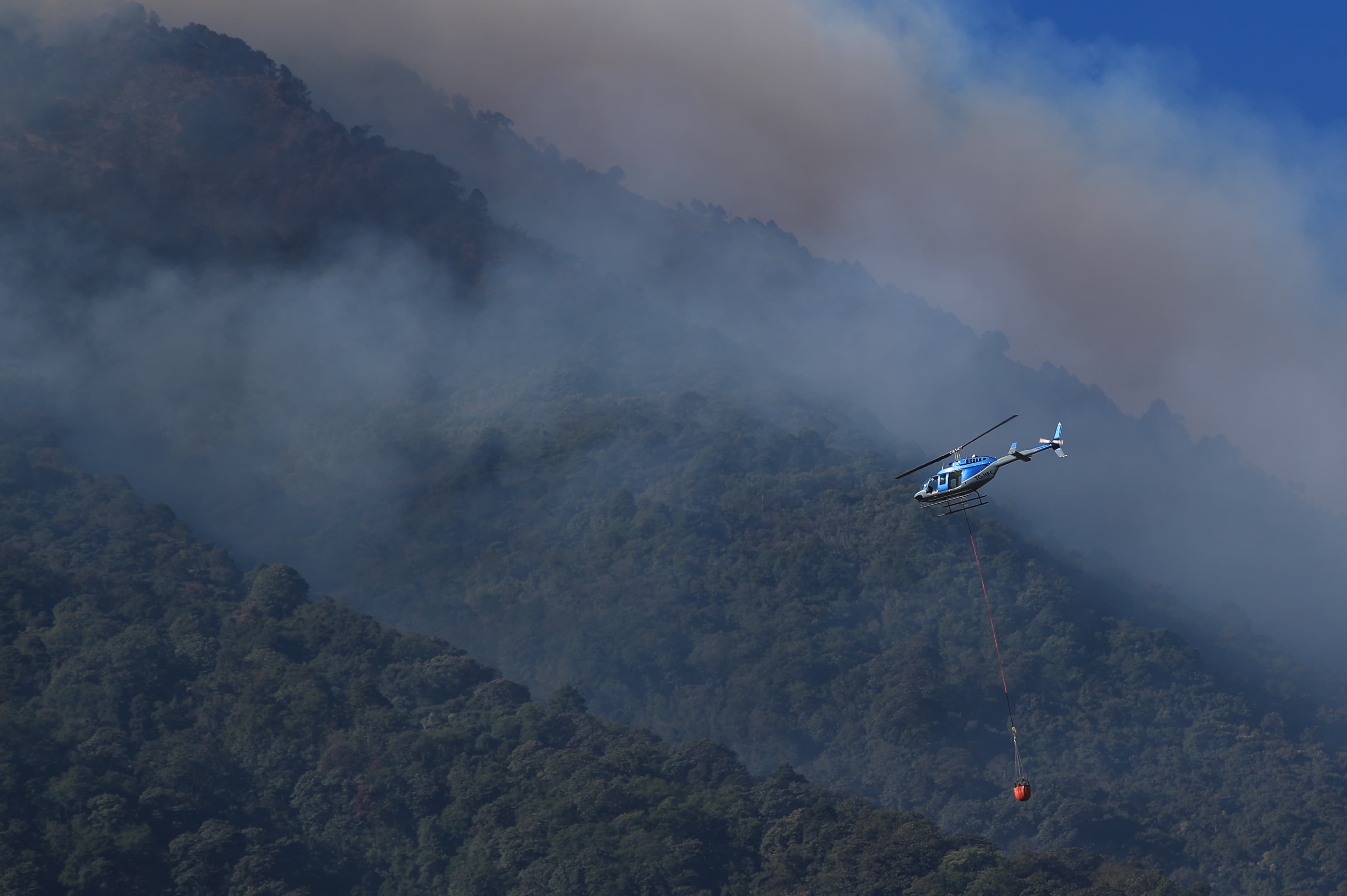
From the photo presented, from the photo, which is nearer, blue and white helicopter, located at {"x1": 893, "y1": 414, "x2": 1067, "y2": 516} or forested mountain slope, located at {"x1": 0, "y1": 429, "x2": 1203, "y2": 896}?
blue and white helicopter, located at {"x1": 893, "y1": 414, "x2": 1067, "y2": 516}

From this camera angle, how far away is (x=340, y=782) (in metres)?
107

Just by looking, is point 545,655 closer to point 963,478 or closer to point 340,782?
point 340,782

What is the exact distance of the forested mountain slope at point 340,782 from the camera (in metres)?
92.5

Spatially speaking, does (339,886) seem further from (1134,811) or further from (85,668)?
(1134,811)

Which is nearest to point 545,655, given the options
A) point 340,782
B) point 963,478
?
point 340,782

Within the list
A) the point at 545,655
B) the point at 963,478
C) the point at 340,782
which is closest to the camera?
the point at 963,478

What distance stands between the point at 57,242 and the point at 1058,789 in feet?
456

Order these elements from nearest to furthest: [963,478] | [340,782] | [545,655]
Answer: [963,478], [340,782], [545,655]

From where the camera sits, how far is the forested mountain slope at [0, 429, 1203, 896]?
92500 millimetres

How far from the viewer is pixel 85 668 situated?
114438mm

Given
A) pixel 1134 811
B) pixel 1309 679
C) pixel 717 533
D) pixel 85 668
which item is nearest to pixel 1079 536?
pixel 1309 679

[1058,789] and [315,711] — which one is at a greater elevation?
[315,711]

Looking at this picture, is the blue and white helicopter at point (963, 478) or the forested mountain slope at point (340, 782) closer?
the blue and white helicopter at point (963, 478)

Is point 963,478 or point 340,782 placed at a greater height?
point 963,478
